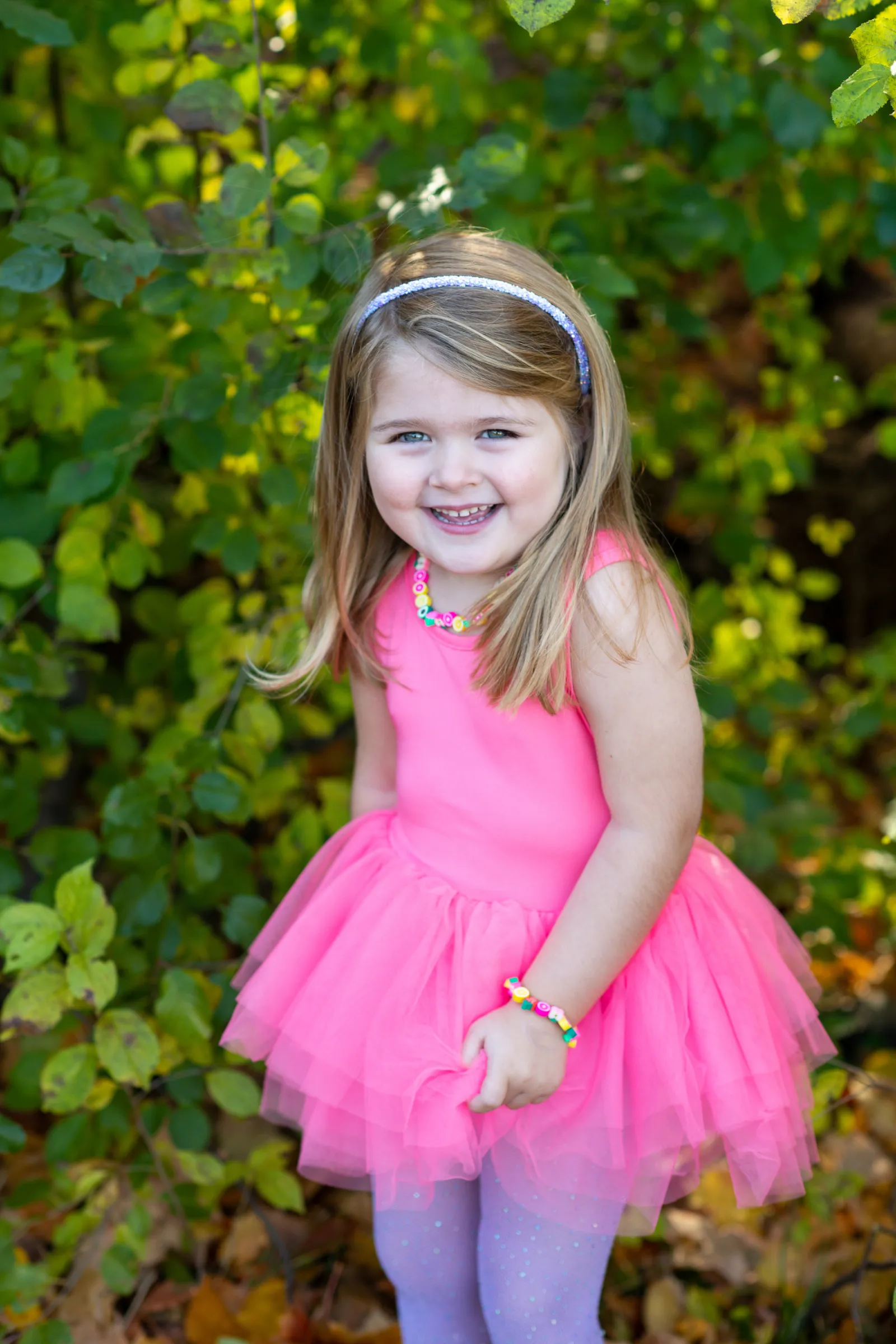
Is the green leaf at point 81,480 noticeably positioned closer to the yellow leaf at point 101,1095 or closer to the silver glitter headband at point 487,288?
the silver glitter headband at point 487,288

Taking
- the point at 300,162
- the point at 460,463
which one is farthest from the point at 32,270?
the point at 460,463

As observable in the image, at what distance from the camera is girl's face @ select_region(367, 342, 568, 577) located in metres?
1.20

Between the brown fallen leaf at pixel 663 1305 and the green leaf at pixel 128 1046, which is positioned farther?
the brown fallen leaf at pixel 663 1305

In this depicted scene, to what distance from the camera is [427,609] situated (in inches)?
54.1

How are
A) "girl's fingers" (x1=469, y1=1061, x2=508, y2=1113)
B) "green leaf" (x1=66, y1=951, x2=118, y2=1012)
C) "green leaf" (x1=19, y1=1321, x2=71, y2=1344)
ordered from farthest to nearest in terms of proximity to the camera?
"green leaf" (x1=19, y1=1321, x2=71, y2=1344), "green leaf" (x1=66, y1=951, x2=118, y2=1012), "girl's fingers" (x1=469, y1=1061, x2=508, y2=1113)

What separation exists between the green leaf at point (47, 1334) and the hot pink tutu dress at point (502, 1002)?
395 mm

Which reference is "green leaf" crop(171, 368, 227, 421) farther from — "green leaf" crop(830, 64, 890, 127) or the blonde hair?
"green leaf" crop(830, 64, 890, 127)

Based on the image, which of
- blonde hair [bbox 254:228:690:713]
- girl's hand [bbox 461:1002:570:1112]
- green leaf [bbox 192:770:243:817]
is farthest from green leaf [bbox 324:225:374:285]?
girl's hand [bbox 461:1002:570:1112]

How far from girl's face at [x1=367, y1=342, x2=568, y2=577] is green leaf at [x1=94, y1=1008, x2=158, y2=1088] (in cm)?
68

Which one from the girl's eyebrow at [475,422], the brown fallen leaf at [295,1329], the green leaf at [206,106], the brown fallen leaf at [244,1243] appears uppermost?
the green leaf at [206,106]

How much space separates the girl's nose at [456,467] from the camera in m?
1.20

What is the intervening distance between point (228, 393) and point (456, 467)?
54 centimetres

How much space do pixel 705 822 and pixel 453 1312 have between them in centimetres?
84


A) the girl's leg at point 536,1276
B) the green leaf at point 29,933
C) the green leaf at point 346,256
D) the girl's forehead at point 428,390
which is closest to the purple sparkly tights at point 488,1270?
the girl's leg at point 536,1276
